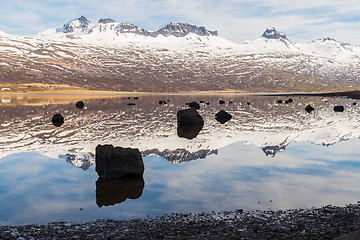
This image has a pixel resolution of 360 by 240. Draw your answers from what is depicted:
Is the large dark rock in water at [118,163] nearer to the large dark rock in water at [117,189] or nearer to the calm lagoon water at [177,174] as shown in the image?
the large dark rock in water at [117,189]

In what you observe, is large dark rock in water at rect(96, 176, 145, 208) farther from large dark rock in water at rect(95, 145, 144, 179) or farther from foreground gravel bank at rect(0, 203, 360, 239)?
foreground gravel bank at rect(0, 203, 360, 239)

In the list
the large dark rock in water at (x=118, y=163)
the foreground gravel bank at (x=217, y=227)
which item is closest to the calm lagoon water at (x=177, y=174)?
the large dark rock in water at (x=118, y=163)

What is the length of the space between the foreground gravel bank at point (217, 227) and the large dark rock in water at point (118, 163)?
7.34 m

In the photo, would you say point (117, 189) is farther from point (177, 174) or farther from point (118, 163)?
point (177, 174)

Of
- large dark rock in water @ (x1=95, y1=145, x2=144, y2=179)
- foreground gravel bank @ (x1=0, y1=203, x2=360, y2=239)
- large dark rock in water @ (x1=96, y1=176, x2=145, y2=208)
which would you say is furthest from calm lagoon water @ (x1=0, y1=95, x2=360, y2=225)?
foreground gravel bank @ (x1=0, y1=203, x2=360, y2=239)

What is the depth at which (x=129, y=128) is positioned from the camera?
47.3 meters

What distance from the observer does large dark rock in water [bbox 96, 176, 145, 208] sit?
18186mm

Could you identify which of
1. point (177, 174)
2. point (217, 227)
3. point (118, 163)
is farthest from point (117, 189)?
point (217, 227)

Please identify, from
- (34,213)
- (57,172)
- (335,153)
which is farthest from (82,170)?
(335,153)

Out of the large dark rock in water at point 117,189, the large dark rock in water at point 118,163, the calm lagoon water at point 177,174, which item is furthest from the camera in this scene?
the large dark rock in water at point 118,163

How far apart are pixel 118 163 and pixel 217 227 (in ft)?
32.5

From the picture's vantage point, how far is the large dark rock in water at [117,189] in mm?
18186

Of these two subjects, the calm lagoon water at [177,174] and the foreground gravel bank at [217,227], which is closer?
the foreground gravel bank at [217,227]

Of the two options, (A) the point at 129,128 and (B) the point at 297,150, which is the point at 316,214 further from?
(A) the point at 129,128
